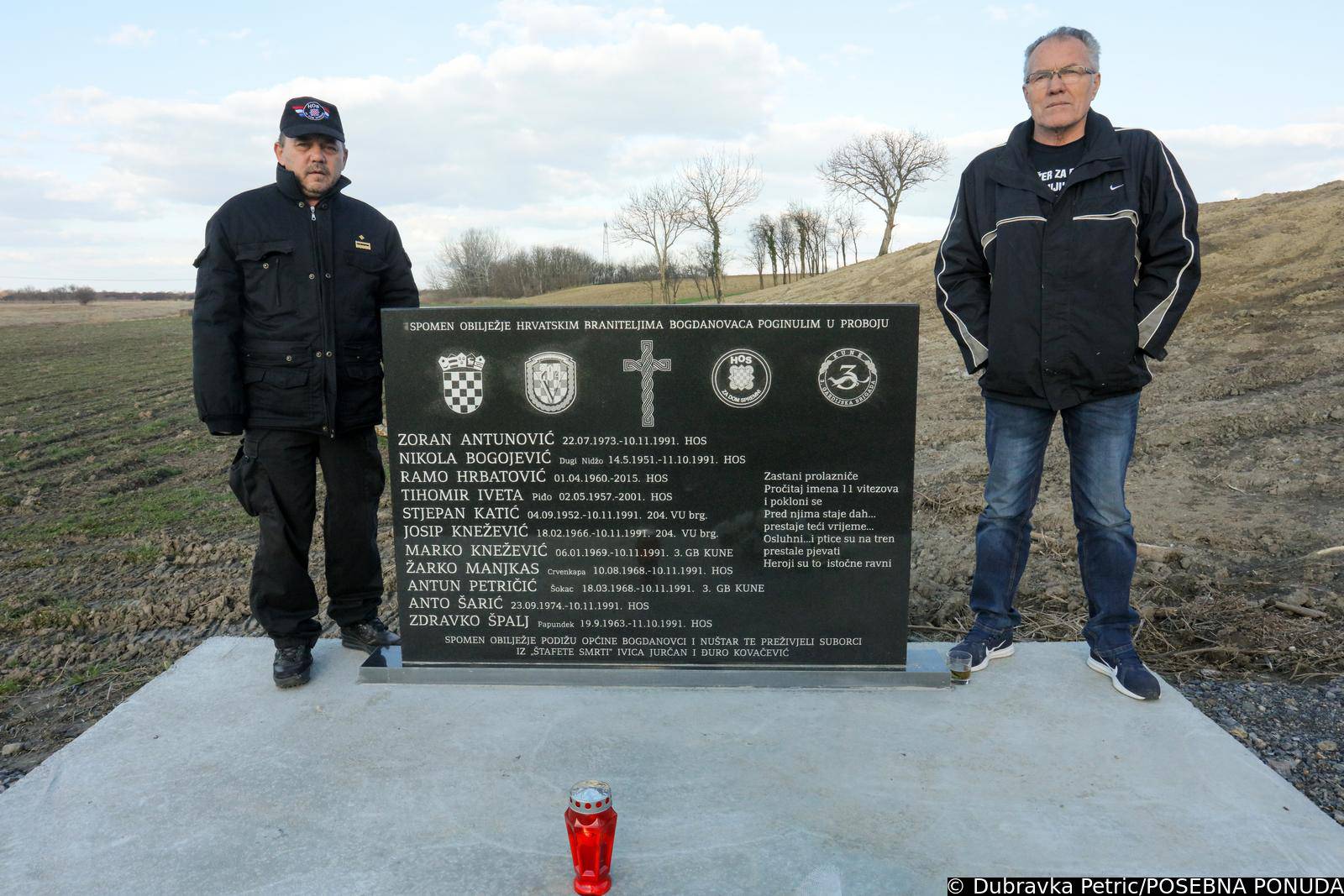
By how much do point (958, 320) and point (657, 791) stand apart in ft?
6.92

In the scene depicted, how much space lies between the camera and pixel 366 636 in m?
3.94

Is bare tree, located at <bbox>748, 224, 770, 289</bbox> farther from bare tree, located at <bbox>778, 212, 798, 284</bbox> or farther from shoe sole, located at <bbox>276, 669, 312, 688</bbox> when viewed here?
shoe sole, located at <bbox>276, 669, 312, 688</bbox>

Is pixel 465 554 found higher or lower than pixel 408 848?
higher

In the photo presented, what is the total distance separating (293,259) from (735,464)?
1951 millimetres

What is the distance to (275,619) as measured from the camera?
3.66 metres

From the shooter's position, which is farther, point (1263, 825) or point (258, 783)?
Answer: point (258, 783)

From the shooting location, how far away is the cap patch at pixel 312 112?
11.6 feet

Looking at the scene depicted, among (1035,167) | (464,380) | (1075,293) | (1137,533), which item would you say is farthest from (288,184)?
(1137,533)

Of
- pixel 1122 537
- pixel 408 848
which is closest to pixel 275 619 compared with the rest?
pixel 408 848

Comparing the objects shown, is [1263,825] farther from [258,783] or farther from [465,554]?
[258,783]

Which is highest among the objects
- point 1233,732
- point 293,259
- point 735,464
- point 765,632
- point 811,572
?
point 293,259

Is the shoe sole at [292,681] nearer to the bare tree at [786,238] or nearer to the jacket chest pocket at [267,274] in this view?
the jacket chest pocket at [267,274]

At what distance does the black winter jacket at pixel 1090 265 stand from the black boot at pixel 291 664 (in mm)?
3014

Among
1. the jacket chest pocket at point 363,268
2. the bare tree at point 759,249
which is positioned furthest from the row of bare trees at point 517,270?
the jacket chest pocket at point 363,268
